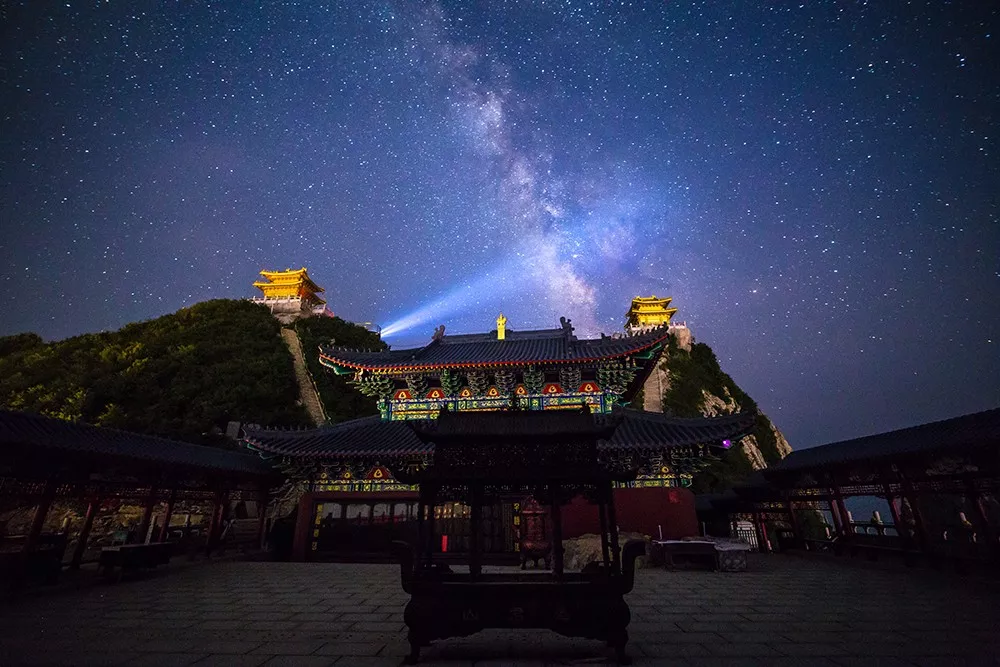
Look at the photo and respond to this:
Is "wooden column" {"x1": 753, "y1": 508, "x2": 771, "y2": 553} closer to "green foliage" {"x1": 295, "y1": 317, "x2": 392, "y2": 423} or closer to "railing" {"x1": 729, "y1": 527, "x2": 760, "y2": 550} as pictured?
"railing" {"x1": 729, "y1": 527, "x2": 760, "y2": 550}

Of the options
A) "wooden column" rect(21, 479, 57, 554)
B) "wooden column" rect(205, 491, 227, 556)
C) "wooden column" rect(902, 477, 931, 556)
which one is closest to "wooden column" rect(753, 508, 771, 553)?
"wooden column" rect(902, 477, 931, 556)

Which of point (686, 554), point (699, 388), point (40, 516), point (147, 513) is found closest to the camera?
point (40, 516)

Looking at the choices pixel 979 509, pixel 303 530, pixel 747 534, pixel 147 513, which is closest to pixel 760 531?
pixel 747 534

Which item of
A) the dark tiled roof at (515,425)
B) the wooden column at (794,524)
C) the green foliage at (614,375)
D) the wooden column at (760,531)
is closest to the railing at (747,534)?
the wooden column at (760,531)

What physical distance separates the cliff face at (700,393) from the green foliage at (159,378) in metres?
39.7

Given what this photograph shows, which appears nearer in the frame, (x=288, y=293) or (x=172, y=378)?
(x=172, y=378)

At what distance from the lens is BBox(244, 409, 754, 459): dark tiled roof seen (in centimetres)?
1396

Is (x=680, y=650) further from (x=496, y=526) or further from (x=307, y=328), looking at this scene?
(x=307, y=328)

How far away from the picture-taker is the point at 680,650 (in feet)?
17.7

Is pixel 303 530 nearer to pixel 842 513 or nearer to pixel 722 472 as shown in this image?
pixel 842 513

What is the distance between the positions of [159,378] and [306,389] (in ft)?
35.6

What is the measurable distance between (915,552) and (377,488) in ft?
54.1

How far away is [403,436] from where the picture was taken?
16.5 m

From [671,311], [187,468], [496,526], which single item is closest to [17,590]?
[187,468]
